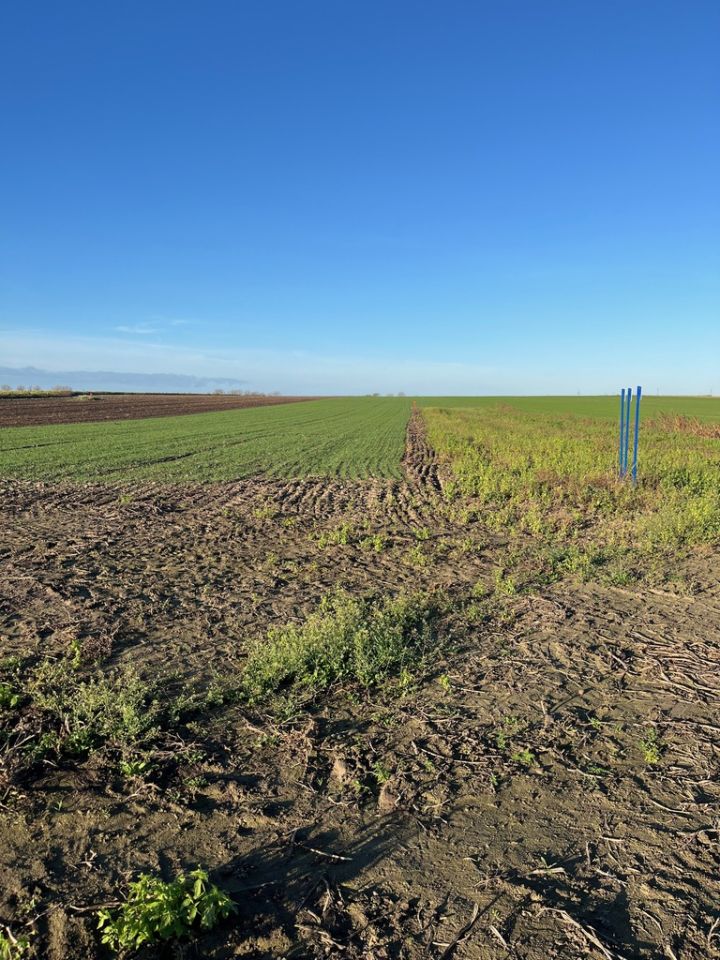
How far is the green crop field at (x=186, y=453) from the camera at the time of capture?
58.4 ft

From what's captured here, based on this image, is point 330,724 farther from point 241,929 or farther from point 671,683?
point 671,683

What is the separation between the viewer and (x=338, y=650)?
18.8ft

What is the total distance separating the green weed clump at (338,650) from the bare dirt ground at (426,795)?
251 millimetres

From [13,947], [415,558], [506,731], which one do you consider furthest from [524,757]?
[415,558]

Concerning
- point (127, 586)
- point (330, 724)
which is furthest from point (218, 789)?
point (127, 586)

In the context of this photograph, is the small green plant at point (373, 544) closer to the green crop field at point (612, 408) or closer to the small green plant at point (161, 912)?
the small green plant at point (161, 912)

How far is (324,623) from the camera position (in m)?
6.20

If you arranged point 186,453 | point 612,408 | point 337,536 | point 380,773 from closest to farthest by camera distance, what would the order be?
point 380,773, point 337,536, point 186,453, point 612,408

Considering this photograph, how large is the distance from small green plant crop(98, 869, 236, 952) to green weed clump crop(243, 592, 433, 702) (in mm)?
2134

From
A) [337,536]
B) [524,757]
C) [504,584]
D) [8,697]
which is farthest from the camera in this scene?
[337,536]

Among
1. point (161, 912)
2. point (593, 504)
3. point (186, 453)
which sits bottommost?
point (161, 912)

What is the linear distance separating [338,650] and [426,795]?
201 centimetres

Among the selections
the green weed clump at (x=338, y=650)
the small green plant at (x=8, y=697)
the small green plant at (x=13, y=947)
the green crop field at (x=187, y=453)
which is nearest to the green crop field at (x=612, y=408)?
the green crop field at (x=187, y=453)

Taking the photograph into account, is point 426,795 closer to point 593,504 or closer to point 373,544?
point 373,544
